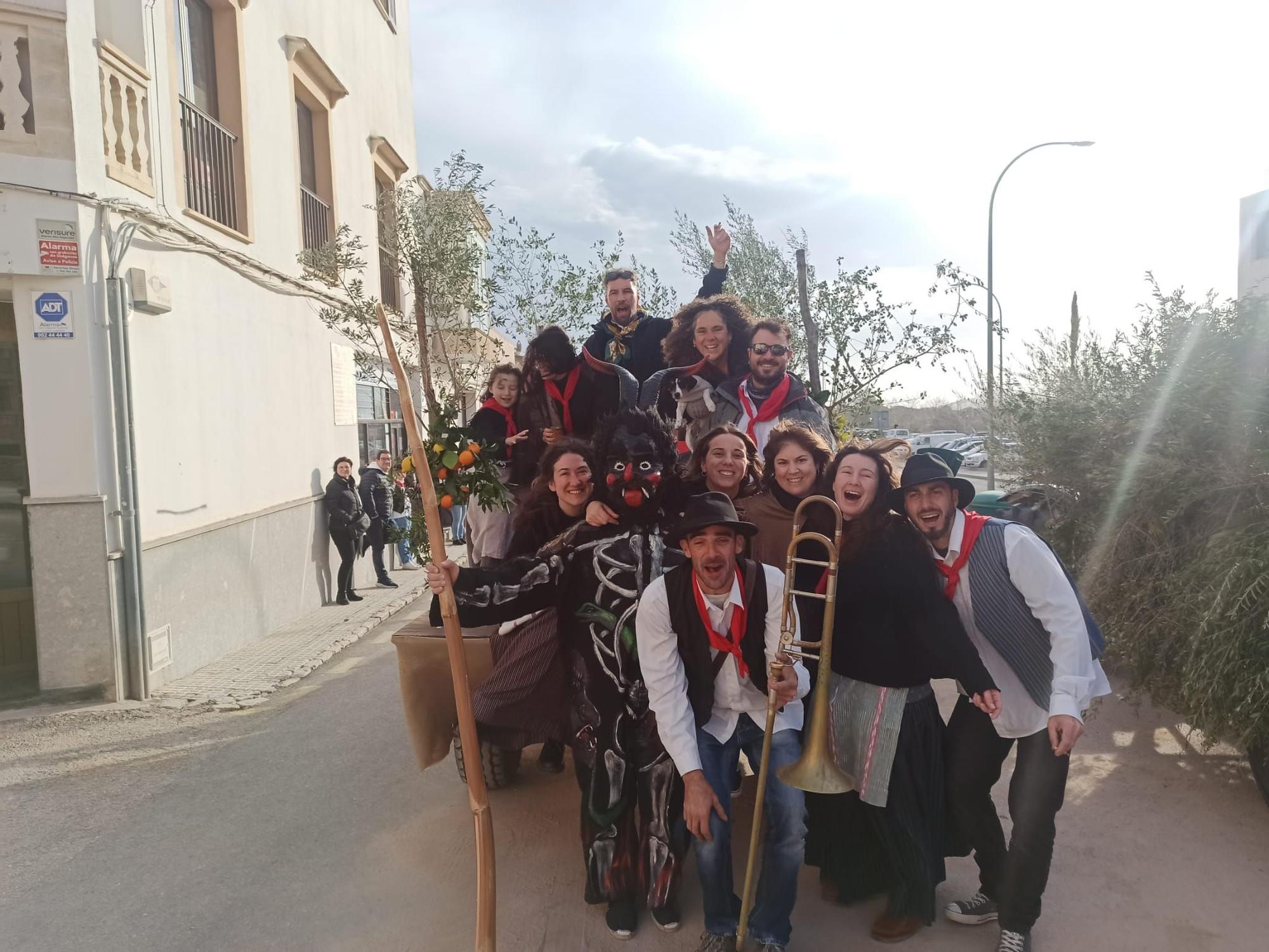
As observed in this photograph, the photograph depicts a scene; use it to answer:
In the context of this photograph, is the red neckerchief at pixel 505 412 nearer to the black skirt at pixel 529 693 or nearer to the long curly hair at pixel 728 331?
the long curly hair at pixel 728 331

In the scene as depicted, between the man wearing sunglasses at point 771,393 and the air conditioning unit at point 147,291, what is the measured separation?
179 inches

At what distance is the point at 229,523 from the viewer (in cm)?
772

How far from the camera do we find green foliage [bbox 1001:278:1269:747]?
11.4 feet

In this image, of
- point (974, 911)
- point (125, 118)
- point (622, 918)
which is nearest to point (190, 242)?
point (125, 118)

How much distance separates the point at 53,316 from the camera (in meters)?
5.88

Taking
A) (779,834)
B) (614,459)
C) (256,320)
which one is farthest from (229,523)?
(779,834)

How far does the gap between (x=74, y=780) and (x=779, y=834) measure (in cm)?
406

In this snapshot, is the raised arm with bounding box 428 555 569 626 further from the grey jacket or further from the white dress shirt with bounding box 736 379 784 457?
the white dress shirt with bounding box 736 379 784 457

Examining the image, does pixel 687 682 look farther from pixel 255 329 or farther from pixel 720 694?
pixel 255 329

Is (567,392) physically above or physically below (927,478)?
above

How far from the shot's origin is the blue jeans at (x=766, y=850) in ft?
9.55

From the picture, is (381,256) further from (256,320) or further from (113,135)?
(113,135)

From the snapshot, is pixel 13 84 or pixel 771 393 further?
pixel 13 84

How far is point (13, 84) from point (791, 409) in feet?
18.0
